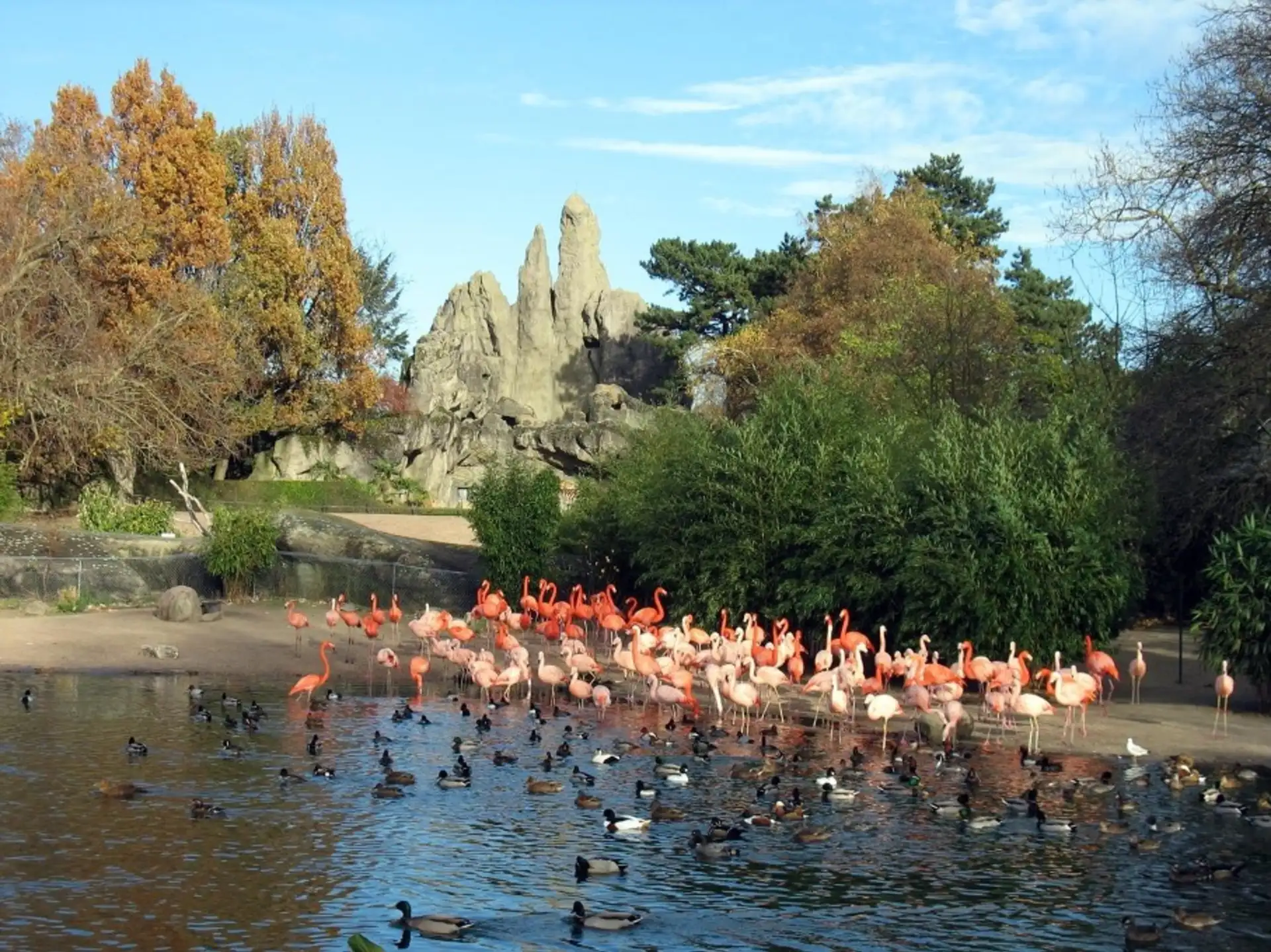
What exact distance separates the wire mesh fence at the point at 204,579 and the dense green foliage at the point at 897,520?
5.09 metres

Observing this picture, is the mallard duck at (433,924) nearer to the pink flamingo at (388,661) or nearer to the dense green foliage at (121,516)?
the pink flamingo at (388,661)

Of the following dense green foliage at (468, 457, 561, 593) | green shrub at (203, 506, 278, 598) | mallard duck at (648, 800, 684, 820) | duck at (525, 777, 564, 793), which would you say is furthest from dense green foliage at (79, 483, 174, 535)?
mallard duck at (648, 800, 684, 820)

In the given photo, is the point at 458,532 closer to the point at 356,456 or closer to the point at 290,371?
the point at 290,371

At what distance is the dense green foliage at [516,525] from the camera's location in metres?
32.1

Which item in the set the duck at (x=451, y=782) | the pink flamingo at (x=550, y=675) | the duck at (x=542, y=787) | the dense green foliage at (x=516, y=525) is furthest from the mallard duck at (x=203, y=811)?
the dense green foliage at (x=516, y=525)

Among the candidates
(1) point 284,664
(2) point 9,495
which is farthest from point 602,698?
(2) point 9,495

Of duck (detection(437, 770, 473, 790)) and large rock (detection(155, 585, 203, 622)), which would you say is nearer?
duck (detection(437, 770, 473, 790))

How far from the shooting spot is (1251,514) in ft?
66.3

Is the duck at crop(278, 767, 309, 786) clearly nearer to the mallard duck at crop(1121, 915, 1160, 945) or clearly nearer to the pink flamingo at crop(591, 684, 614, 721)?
the pink flamingo at crop(591, 684, 614, 721)

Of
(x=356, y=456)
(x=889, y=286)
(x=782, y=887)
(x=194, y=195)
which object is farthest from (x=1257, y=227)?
(x=356, y=456)

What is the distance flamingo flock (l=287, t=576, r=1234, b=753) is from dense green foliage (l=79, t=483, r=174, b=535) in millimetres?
11025

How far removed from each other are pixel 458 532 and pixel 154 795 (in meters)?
32.9

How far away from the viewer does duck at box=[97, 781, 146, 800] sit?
13.8 metres

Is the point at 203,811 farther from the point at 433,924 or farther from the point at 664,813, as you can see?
the point at 664,813
